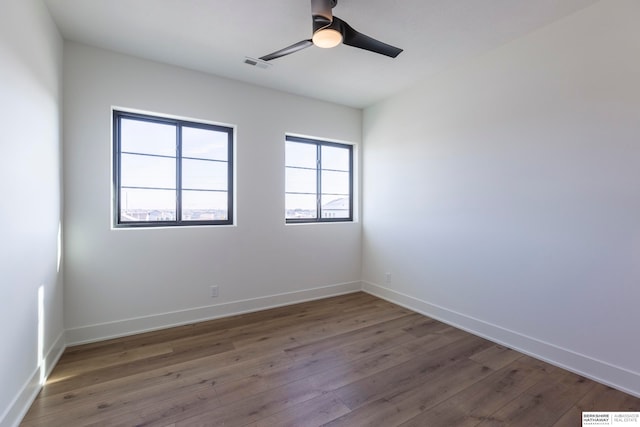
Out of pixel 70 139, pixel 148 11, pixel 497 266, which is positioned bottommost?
pixel 497 266

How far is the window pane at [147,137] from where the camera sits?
291cm

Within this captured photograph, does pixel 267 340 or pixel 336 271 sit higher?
pixel 336 271

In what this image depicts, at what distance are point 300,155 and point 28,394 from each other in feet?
10.9

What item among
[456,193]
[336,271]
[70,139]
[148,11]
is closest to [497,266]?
[456,193]

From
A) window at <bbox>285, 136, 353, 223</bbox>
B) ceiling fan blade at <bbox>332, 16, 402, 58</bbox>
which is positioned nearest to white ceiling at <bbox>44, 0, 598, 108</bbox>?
ceiling fan blade at <bbox>332, 16, 402, 58</bbox>

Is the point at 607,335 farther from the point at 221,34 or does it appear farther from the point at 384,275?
the point at 221,34

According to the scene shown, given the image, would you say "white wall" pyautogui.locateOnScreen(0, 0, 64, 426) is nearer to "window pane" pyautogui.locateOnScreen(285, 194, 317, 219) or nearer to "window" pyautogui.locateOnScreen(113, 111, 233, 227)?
"window" pyautogui.locateOnScreen(113, 111, 233, 227)

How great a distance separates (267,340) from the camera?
2732mm

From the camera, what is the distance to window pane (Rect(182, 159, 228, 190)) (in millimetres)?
3193

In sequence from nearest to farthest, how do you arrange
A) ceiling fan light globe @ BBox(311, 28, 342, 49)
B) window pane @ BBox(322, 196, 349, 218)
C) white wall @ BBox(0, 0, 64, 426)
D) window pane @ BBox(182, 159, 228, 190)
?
white wall @ BBox(0, 0, 64, 426), ceiling fan light globe @ BBox(311, 28, 342, 49), window pane @ BBox(182, 159, 228, 190), window pane @ BBox(322, 196, 349, 218)

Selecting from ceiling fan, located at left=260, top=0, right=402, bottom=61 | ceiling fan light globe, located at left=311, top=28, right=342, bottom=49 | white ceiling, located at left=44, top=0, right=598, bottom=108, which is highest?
white ceiling, located at left=44, top=0, right=598, bottom=108

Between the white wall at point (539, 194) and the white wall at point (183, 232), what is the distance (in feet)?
4.37

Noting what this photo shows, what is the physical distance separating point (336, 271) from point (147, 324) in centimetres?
237

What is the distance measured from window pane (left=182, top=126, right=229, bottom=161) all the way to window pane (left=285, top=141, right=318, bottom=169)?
83 centimetres
